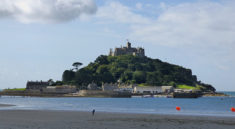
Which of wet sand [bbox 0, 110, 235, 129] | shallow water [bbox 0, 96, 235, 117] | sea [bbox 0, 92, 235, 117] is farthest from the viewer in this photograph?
shallow water [bbox 0, 96, 235, 117]

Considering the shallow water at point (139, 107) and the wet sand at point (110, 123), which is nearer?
the wet sand at point (110, 123)

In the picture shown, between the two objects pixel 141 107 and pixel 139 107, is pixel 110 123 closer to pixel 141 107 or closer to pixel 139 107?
pixel 139 107

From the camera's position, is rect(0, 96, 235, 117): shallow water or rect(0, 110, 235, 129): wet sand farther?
rect(0, 96, 235, 117): shallow water

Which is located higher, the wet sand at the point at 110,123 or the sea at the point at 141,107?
the sea at the point at 141,107

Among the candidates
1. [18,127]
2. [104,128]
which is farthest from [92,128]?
[18,127]

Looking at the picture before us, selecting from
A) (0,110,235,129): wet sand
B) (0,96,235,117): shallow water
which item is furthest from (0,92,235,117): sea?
(0,110,235,129): wet sand

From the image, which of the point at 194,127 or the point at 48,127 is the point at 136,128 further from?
the point at 48,127

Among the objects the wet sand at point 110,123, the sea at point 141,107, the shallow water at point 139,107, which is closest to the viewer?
the wet sand at point 110,123

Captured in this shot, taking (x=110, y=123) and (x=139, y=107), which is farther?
(x=139, y=107)

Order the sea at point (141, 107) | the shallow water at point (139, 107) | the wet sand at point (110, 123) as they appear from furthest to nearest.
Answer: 1. the shallow water at point (139, 107)
2. the sea at point (141, 107)
3. the wet sand at point (110, 123)

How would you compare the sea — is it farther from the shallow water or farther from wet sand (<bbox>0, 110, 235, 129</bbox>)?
wet sand (<bbox>0, 110, 235, 129</bbox>)

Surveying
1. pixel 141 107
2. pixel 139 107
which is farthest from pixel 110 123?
pixel 141 107

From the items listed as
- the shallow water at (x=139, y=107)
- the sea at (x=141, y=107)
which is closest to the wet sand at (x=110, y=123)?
the sea at (x=141, y=107)

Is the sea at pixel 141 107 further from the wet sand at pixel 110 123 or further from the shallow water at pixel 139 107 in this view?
the wet sand at pixel 110 123
